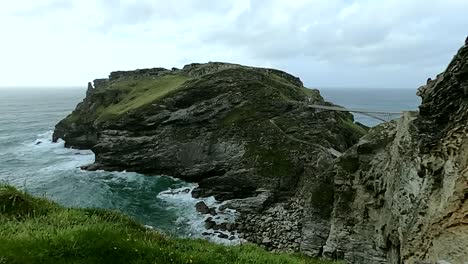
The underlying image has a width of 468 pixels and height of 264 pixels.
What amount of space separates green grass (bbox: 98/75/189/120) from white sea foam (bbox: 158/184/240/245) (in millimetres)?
21860

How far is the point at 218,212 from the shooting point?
160 ft

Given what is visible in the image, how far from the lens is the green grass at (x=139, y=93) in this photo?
74806mm

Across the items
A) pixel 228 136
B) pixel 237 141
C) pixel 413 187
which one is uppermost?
pixel 413 187

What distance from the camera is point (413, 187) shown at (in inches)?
826

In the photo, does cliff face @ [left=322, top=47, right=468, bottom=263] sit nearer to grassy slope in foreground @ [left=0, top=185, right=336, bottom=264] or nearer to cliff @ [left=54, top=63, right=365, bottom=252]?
grassy slope in foreground @ [left=0, top=185, right=336, bottom=264]

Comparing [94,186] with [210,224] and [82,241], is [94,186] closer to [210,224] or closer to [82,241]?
[210,224]

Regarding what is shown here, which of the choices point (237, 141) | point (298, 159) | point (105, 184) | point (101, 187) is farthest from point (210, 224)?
point (105, 184)

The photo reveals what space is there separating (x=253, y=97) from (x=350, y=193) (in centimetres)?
3755

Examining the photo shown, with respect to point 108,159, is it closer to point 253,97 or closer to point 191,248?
point 253,97

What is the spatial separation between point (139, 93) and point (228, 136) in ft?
111

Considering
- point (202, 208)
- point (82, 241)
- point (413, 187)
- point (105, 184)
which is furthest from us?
point (105, 184)

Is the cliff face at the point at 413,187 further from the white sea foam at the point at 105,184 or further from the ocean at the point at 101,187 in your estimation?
the ocean at the point at 101,187

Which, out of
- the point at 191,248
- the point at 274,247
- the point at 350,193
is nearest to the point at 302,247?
the point at 274,247

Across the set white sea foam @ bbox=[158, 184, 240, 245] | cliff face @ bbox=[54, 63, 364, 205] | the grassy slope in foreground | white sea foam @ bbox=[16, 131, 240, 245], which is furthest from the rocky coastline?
the grassy slope in foreground
